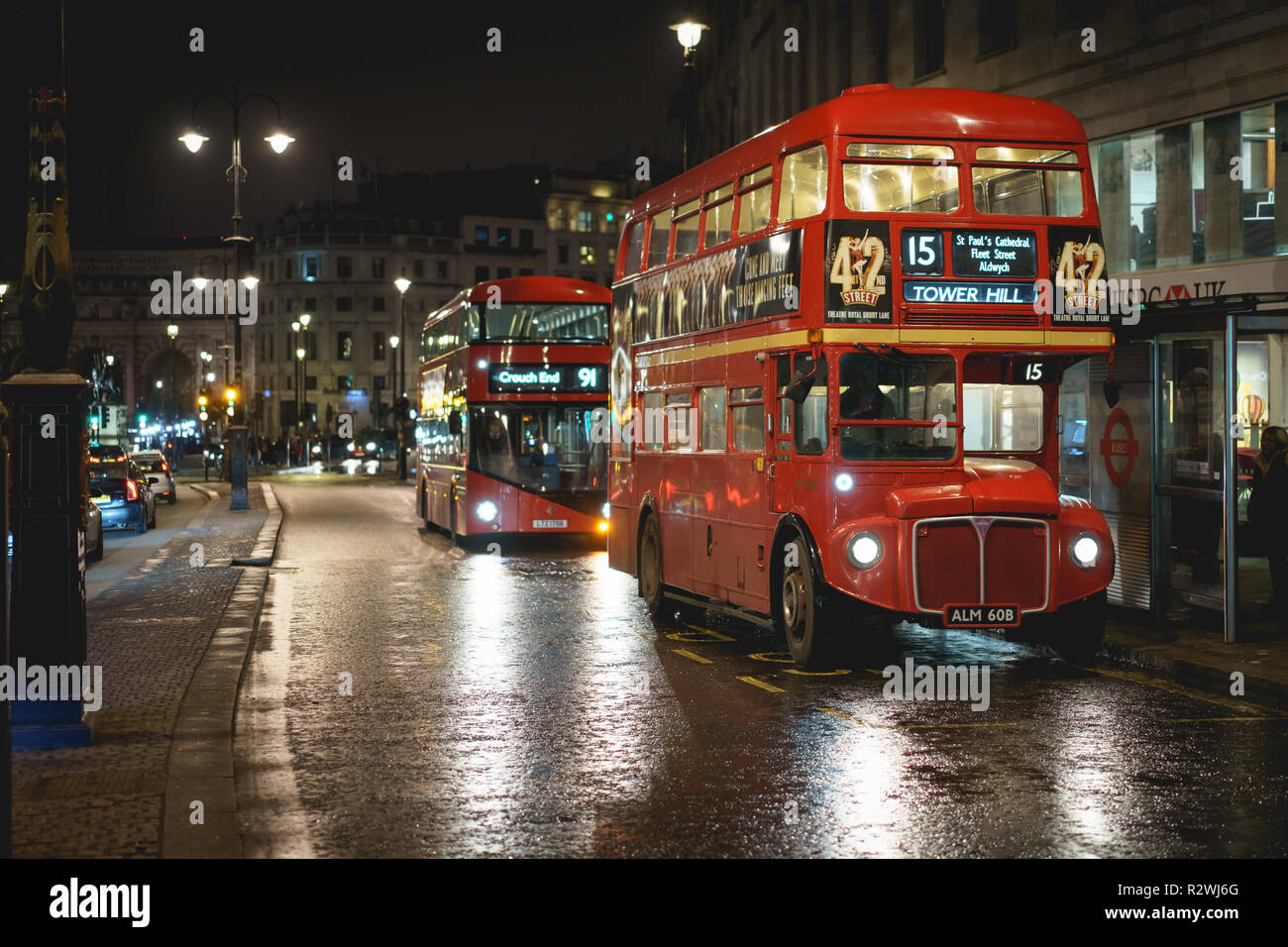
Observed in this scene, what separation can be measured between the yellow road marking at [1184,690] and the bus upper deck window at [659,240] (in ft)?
20.1

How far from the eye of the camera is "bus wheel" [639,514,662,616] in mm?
16219

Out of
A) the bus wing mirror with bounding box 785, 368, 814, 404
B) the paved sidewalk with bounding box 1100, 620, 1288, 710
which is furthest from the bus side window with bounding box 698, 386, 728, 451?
the paved sidewalk with bounding box 1100, 620, 1288, 710

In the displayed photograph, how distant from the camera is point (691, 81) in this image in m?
22.3

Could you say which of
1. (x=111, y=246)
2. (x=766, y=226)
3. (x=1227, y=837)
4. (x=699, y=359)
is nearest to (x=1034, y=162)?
(x=766, y=226)

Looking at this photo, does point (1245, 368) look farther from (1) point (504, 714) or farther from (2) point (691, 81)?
(1) point (504, 714)

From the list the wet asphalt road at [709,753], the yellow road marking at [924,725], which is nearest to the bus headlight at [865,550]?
the wet asphalt road at [709,753]

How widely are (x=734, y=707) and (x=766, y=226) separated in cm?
416

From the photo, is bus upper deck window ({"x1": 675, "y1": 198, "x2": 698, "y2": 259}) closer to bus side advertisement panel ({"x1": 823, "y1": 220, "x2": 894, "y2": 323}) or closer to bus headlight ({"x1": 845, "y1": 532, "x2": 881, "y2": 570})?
bus side advertisement panel ({"x1": 823, "y1": 220, "x2": 894, "y2": 323})

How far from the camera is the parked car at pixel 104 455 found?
3158 centimetres

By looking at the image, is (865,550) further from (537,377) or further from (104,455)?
(104,455)

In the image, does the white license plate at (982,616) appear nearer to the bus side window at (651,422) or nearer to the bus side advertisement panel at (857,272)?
the bus side advertisement panel at (857,272)

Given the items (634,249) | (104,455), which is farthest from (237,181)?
(634,249)

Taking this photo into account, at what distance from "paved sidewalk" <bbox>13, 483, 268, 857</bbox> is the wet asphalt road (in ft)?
1.68

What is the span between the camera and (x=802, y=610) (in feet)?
41.1
